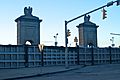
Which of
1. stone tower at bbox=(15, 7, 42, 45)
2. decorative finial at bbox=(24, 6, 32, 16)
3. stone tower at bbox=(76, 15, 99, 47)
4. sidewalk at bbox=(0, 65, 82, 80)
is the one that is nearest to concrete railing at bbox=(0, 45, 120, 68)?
stone tower at bbox=(76, 15, 99, 47)

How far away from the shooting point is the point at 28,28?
52406 millimetres

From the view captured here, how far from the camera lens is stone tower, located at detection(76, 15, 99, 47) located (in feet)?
196

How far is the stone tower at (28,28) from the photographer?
170 ft

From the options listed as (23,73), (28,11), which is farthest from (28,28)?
(23,73)

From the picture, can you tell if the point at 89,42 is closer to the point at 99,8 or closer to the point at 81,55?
the point at 81,55

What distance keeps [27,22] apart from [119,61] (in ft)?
66.3

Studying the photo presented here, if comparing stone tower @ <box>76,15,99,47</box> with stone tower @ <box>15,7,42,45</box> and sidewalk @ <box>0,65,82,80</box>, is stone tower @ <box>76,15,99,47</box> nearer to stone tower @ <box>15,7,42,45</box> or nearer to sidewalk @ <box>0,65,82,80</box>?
stone tower @ <box>15,7,42,45</box>

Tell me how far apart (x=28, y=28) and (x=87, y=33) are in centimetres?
1284

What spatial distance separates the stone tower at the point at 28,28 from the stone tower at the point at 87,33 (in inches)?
392

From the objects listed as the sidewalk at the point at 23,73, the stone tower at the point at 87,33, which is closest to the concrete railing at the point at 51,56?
the stone tower at the point at 87,33

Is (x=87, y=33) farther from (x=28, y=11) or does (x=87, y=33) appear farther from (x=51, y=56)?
(x=28, y=11)

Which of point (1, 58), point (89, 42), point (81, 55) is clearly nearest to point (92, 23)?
point (89, 42)

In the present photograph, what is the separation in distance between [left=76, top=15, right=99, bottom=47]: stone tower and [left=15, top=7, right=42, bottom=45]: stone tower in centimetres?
997

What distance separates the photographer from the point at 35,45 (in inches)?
1961
